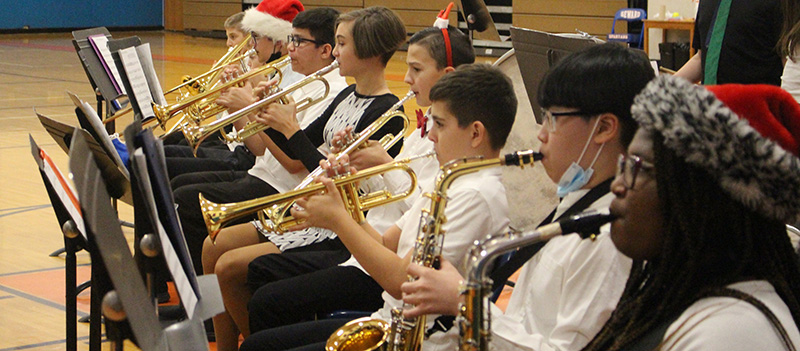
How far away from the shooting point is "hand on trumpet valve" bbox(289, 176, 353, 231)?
2.17m

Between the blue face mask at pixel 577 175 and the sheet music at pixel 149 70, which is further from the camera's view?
the sheet music at pixel 149 70

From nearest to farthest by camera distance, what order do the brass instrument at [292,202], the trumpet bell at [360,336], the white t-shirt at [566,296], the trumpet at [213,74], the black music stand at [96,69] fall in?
the white t-shirt at [566,296], the trumpet bell at [360,336], the brass instrument at [292,202], the black music stand at [96,69], the trumpet at [213,74]

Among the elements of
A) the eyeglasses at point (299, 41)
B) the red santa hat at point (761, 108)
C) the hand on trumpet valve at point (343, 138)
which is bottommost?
the hand on trumpet valve at point (343, 138)

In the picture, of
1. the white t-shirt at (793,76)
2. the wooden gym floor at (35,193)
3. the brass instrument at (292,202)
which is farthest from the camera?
the wooden gym floor at (35,193)

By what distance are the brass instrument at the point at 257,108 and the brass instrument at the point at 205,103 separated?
104mm

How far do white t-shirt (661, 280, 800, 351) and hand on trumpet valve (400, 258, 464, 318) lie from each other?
58cm

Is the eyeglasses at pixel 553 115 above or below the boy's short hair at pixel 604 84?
below

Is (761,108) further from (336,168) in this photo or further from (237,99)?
(237,99)

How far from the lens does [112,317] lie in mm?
1348

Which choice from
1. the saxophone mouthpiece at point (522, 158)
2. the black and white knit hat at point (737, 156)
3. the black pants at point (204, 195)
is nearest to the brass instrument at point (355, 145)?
the black pants at point (204, 195)

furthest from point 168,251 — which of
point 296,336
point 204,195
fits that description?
point 204,195

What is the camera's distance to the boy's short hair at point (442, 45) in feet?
8.98

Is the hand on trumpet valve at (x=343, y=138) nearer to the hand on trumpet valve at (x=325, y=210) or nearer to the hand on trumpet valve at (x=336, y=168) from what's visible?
the hand on trumpet valve at (x=336, y=168)

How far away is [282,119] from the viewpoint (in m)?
3.13
